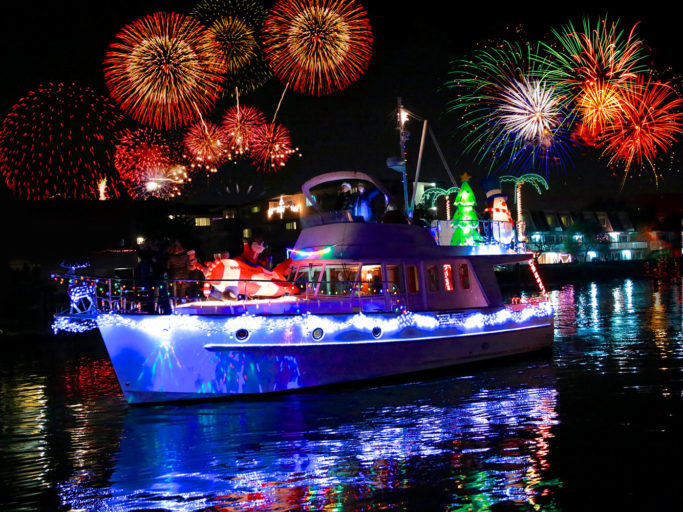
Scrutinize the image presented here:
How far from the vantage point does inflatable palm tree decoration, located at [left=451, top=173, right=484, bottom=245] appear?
18.7 metres

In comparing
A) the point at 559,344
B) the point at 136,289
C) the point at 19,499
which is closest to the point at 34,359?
the point at 136,289

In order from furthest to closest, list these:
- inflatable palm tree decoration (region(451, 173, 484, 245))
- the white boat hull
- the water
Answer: inflatable palm tree decoration (region(451, 173, 484, 245)), the white boat hull, the water

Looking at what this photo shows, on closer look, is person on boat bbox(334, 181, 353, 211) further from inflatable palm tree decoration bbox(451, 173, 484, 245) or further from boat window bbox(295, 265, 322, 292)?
inflatable palm tree decoration bbox(451, 173, 484, 245)

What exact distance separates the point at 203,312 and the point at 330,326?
268 cm

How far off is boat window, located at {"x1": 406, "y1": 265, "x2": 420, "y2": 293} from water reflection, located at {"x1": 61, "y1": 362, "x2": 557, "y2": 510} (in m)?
2.69

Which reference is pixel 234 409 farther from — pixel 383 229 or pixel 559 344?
pixel 559 344

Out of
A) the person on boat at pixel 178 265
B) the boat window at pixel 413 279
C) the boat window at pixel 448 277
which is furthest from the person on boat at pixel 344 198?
the person on boat at pixel 178 265

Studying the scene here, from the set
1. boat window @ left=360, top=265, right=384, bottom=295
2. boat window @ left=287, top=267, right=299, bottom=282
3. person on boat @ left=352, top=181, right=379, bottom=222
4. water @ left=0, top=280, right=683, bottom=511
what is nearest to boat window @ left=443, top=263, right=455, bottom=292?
boat window @ left=360, top=265, right=384, bottom=295

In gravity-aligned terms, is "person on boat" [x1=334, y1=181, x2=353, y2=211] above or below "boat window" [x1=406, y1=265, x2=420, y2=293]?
above

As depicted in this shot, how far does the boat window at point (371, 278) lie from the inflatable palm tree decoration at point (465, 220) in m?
3.28

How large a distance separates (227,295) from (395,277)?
4122mm

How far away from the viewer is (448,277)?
697 inches

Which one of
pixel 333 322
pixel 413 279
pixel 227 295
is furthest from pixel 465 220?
pixel 227 295

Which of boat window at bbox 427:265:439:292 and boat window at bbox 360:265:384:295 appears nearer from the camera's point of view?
boat window at bbox 360:265:384:295
